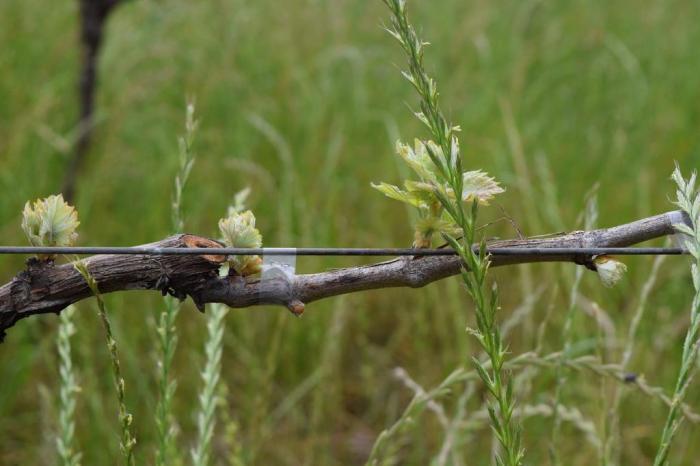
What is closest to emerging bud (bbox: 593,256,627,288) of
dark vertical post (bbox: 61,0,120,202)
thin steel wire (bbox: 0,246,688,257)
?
thin steel wire (bbox: 0,246,688,257)

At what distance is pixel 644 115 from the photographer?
293 centimetres

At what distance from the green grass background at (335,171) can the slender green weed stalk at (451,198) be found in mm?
821

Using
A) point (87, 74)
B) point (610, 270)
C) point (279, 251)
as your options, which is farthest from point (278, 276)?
point (87, 74)

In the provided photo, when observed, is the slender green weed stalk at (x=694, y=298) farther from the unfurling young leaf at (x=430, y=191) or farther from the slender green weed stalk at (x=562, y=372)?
the slender green weed stalk at (x=562, y=372)

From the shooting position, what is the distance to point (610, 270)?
72cm

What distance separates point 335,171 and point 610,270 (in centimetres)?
212

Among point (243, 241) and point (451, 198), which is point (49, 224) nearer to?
point (243, 241)

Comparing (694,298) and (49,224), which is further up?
(49,224)

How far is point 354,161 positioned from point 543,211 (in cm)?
70

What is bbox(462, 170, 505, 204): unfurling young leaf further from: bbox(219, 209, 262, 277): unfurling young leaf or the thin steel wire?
bbox(219, 209, 262, 277): unfurling young leaf

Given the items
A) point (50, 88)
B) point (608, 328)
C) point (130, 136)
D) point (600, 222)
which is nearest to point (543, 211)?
Answer: point (600, 222)

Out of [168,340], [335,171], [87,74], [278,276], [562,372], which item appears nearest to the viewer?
[278,276]

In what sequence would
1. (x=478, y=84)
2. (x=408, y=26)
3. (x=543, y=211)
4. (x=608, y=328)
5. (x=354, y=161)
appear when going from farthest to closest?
(x=478, y=84) → (x=354, y=161) → (x=543, y=211) → (x=608, y=328) → (x=408, y=26)

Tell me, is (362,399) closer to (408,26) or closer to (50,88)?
(50,88)
